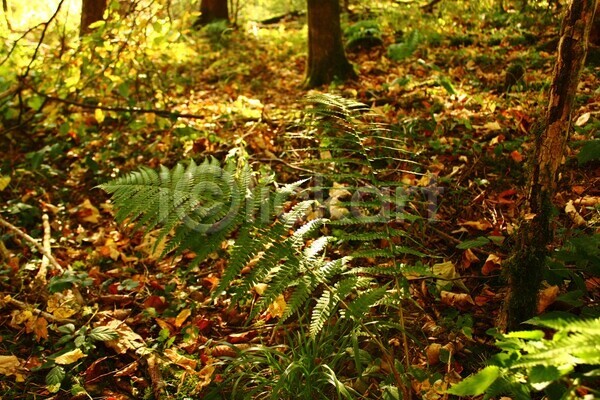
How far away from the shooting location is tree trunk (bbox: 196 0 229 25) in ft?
27.2

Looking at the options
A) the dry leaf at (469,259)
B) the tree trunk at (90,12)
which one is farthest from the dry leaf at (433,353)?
the tree trunk at (90,12)

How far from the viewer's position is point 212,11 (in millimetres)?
8312

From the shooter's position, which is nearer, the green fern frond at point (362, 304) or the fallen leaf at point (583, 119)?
the green fern frond at point (362, 304)

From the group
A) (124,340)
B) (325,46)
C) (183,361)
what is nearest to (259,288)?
(183,361)

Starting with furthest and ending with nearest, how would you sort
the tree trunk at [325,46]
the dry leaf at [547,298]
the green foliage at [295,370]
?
the tree trunk at [325,46], the dry leaf at [547,298], the green foliage at [295,370]

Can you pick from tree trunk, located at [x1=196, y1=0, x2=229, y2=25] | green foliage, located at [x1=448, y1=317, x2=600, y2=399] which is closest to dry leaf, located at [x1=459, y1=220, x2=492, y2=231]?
green foliage, located at [x1=448, y1=317, x2=600, y2=399]

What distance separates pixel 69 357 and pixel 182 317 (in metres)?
0.58

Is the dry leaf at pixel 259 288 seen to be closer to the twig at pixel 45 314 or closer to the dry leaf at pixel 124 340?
the dry leaf at pixel 124 340

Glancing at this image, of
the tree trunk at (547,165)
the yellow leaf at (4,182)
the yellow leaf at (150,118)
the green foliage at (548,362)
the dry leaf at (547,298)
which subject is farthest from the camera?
the yellow leaf at (150,118)

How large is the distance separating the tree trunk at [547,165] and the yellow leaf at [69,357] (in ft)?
6.60

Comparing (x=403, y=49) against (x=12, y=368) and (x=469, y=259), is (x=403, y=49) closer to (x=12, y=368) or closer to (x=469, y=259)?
(x=469, y=259)

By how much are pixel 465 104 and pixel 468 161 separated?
0.96 m

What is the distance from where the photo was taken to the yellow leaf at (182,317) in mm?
2557

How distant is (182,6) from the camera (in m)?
8.19
